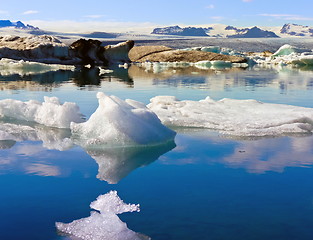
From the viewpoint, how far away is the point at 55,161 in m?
4.15

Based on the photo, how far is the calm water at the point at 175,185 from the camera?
8.77 feet

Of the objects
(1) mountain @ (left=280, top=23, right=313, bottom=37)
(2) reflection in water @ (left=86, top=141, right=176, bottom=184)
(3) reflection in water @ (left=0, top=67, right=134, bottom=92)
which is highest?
(1) mountain @ (left=280, top=23, right=313, bottom=37)

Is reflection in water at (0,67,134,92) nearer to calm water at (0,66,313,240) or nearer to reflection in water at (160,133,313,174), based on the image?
calm water at (0,66,313,240)

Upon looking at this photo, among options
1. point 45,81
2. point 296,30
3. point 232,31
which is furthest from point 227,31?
point 45,81

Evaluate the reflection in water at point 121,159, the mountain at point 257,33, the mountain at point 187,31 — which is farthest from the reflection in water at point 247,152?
the mountain at point 257,33

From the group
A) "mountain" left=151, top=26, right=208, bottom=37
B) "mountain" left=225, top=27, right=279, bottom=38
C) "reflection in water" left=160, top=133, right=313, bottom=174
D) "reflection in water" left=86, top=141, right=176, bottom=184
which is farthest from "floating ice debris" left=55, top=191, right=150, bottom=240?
"mountain" left=225, top=27, right=279, bottom=38

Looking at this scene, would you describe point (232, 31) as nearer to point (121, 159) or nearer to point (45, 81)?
point (45, 81)

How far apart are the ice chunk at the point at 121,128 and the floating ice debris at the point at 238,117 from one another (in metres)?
1.04

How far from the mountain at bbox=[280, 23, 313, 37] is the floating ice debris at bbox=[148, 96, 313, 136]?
183558 millimetres

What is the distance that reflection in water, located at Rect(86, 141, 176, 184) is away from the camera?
3.75 metres

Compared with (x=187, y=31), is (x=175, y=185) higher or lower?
lower

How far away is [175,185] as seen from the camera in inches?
136

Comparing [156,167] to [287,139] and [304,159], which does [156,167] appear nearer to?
[304,159]

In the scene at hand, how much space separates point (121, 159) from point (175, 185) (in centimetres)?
87
